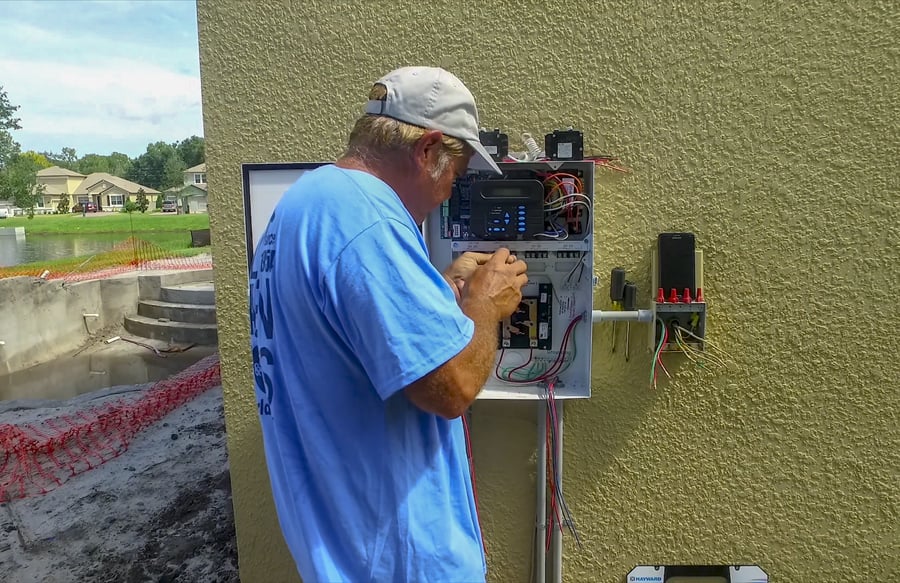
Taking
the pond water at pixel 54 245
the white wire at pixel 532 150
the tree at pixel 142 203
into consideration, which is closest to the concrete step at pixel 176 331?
the pond water at pixel 54 245

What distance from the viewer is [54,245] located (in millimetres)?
27594

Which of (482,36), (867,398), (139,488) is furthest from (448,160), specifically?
(139,488)

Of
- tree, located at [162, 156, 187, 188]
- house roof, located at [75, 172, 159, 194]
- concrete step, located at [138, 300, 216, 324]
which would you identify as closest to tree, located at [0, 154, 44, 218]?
tree, located at [162, 156, 187, 188]

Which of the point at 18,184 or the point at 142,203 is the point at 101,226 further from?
the point at 142,203

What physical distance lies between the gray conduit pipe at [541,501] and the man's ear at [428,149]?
125cm

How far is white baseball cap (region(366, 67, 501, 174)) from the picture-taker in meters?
1.19

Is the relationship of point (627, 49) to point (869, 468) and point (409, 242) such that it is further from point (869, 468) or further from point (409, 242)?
point (869, 468)

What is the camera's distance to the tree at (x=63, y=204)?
56.2 m

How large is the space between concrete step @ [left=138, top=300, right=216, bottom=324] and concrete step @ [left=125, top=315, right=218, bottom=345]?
0.57 feet

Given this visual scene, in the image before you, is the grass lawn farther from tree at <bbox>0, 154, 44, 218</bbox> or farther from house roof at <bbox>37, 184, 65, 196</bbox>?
house roof at <bbox>37, 184, 65, 196</bbox>

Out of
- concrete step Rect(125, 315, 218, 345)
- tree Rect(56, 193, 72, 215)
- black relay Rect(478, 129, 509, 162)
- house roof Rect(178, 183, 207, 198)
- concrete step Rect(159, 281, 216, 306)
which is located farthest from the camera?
tree Rect(56, 193, 72, 215)

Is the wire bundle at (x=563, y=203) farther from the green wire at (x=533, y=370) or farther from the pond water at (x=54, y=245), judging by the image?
the pond water at (x=54, y=245)

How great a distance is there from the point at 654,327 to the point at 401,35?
1.47 m

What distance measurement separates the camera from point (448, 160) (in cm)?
125
